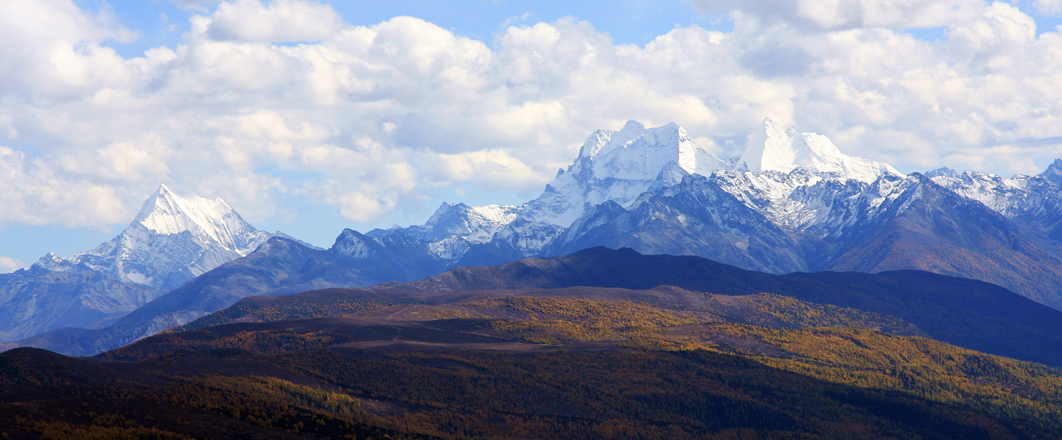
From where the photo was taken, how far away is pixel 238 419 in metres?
140

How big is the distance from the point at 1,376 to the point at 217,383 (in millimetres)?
36544

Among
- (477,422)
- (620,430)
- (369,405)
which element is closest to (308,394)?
(369,405)

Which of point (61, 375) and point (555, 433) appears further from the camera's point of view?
point (555, 433)

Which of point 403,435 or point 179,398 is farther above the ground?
point 179,398

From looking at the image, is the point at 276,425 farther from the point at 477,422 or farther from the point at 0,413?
the point at 477,422

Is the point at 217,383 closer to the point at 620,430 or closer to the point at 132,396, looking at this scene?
the point at 132,396

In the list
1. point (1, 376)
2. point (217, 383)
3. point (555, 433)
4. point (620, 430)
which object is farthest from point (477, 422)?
point (1, 376)

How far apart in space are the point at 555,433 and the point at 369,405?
130ft

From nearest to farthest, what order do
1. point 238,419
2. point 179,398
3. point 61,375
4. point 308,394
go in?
point 238,419 < point 179,398 < point 61,375 < point 308,394

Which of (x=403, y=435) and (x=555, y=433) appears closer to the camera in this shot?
(x=403, y=435)

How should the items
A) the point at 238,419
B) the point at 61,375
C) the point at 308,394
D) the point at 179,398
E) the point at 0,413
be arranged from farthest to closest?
1. the point at 308,394
2. the point at 61,375
3. the point at 179,398
4. the point at 238,419
5. the point at 0,413

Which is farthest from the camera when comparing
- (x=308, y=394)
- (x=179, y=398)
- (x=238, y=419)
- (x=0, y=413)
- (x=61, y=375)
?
(x=308, y=394)

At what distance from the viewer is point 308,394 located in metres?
190


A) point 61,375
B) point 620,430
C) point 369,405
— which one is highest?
point 61,375
